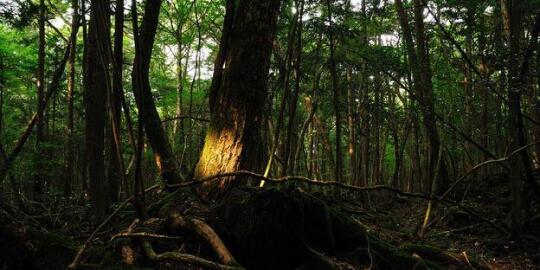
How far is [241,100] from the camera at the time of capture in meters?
4.91

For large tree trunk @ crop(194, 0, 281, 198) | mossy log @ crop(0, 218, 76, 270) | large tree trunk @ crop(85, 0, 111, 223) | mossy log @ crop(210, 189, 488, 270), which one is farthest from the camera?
large tree trunk @ crop(85, 0, 111, 223)

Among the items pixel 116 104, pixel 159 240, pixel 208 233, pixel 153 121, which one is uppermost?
pixel 116 104

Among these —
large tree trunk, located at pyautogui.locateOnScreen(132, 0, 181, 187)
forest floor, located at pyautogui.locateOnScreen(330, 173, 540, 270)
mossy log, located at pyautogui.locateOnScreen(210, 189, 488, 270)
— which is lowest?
forest floor, located at pyautogui.locateOnScreen(330, 173, 540, 270)

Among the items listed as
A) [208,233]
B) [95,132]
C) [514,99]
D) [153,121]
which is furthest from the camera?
[514,99]

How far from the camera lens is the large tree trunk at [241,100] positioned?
15.9 feet

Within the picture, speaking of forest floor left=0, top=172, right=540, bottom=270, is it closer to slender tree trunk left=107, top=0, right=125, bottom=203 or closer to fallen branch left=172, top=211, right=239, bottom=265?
fallen branch left=172, top=211, right=239, bottom=265

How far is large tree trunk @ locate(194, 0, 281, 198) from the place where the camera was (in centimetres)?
484

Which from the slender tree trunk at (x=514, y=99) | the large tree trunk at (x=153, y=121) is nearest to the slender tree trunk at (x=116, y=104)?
the large tree trunk at (x=153, y=121)

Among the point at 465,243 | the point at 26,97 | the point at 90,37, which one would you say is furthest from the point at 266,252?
the point at 26,97

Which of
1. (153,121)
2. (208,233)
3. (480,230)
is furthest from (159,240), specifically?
(480,230)

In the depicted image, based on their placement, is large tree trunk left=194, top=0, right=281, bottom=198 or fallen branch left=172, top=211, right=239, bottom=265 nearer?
fallen branch left=172, top=211, right=239, bottom=265

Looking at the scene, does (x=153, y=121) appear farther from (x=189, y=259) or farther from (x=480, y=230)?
(x=480, y=230)

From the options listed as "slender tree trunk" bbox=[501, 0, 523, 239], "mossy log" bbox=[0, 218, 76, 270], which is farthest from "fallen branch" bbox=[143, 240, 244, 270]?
"slender tree trunk" bbox=[501, 0, 523, 239]

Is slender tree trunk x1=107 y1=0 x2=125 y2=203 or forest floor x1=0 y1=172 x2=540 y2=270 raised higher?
slender tree trunk x1=107 y1=0 x2=125 y2=203
